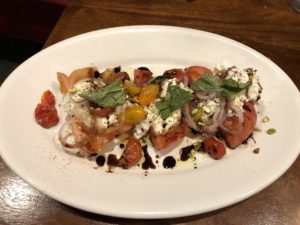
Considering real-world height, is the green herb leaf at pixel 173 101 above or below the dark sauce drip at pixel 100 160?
above

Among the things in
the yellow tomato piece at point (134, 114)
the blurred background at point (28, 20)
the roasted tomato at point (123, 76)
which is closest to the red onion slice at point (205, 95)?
the yellow tomato piece at point (134, 114)

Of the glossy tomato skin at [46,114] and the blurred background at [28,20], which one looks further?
the blurred background at [28,20]

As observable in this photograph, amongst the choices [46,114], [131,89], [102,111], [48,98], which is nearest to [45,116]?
[46,114]

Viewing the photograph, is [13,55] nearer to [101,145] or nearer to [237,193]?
[101,145]

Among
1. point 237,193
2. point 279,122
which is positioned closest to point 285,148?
point 279,122

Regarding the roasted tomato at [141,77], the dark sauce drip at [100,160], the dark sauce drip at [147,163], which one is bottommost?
the dark sauce drip at [147,163]

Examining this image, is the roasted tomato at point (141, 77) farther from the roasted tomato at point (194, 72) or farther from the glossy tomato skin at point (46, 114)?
the glossy tomato skin at point (46, 114)

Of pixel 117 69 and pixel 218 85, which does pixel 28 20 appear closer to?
pixel 117 69
